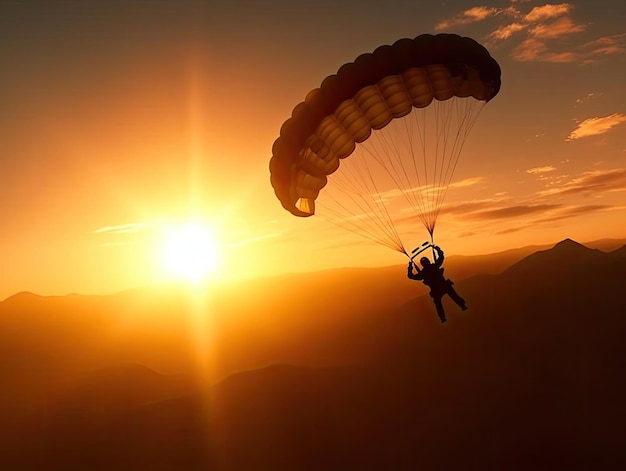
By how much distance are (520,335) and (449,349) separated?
8697 mm

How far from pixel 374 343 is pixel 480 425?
3405cm

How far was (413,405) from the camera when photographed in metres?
43.8

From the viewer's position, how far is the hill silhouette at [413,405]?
120 feet

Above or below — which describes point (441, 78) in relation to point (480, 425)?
above

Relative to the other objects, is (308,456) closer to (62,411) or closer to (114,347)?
(62,411)

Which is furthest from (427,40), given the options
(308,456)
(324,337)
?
(324,337)

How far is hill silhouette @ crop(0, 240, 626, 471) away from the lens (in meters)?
36.7

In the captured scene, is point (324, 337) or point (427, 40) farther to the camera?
point (324, 337)

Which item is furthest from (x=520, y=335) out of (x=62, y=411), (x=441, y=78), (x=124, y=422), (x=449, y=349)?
(x=62, y=411)

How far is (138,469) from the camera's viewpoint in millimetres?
46094

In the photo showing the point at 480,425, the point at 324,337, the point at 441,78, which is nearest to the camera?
the point at 441,78

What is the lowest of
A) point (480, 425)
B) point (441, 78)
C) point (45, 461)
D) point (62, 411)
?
point (480, 425)

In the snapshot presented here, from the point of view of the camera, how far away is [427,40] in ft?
49.9

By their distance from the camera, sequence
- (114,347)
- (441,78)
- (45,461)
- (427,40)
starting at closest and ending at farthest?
1. (427,40)
2. (441,78)
3. (45,461)
4. (114,347)
